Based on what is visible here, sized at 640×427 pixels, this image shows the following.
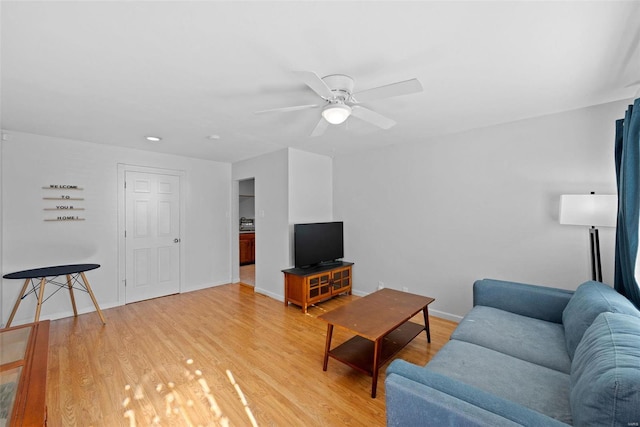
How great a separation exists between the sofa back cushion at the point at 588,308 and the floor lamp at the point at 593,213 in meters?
0.55

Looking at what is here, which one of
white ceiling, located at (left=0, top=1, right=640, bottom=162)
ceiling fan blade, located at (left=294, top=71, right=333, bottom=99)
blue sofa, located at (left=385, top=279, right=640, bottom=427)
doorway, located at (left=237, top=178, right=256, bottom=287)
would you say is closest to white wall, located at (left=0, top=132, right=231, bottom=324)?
white ceiling, located at (left=0, top=1, right=640, bottom=162)

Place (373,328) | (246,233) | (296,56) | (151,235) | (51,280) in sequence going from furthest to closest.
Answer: (246,233) → (151,235) → (51,280) → (373,328) → (296,56)

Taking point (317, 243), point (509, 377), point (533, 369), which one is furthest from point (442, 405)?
point (317, 243)

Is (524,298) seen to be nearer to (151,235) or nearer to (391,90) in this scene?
(391,90)

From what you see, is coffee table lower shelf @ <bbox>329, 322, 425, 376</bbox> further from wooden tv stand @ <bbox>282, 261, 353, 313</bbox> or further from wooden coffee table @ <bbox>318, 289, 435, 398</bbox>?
wooden tv stand @ <bbox>282, 261, 353, 313</bbox>

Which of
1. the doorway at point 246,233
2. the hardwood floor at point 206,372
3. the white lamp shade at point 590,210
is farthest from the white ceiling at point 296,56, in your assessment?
the doorway at point 246,233

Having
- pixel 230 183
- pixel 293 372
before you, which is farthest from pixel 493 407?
pixel 230 183

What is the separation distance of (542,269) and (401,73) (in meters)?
2.52

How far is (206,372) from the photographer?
2363 millimetres

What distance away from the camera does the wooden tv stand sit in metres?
3.77

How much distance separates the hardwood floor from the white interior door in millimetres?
655

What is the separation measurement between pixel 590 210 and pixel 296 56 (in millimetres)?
2709

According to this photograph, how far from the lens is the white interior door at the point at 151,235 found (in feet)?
13.6

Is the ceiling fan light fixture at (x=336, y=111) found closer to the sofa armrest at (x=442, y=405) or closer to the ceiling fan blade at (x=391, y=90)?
the ceiling fan blade at (x=391, y=90)
